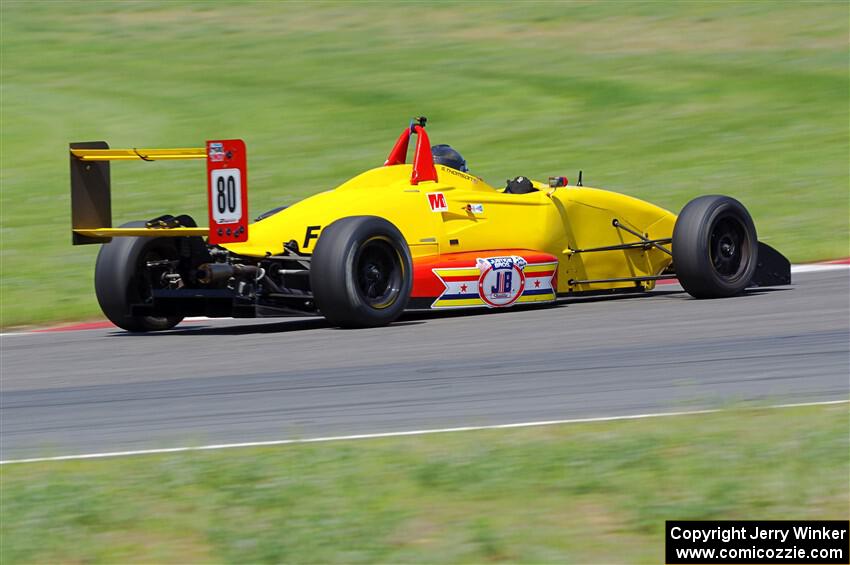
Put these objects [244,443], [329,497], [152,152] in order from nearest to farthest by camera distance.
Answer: [329,497] < [244,443] < [152,152]

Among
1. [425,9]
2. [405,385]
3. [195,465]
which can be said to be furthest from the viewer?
[425,9]

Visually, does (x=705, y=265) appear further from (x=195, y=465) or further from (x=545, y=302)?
(x=195, y=465)

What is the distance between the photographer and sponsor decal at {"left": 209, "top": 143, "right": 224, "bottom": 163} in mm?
9453

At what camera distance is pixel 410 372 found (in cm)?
816

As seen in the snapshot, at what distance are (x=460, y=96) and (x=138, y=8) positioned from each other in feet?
41.7

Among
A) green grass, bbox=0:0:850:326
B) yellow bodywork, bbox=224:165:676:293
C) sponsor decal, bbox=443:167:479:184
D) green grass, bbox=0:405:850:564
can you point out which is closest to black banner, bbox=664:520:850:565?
green grass, bbox=0:405:850:564

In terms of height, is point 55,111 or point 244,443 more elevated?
point 55,111

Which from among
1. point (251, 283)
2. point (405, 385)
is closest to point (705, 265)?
point (251, 283)

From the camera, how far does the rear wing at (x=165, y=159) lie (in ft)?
31.1

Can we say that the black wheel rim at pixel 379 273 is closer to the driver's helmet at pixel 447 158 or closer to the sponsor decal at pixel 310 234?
the sponsor decal at pixel 310 234

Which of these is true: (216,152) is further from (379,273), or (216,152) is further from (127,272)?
(379,273)

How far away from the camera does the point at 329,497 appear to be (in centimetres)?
518

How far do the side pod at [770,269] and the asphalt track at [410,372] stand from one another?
709 millimetres

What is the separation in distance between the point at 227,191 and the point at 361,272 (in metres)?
1.20
